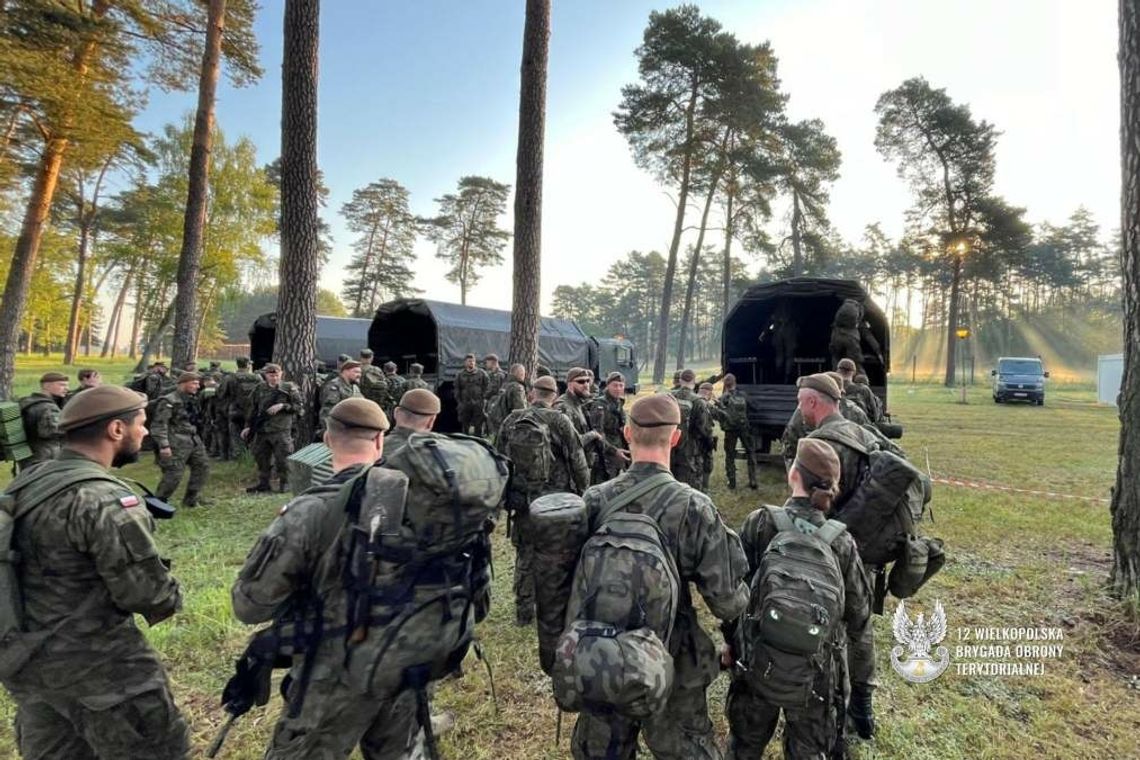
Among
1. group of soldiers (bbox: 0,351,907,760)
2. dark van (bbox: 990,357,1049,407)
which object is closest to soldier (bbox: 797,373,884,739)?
group of soldiers (bbox: 0,351,907,760)

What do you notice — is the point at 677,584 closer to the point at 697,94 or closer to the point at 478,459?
the point at 478,459

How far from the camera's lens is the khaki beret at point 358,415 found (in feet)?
6.85

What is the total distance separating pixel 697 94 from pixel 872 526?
23.6 m

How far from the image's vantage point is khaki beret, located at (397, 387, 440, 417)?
3229 mm

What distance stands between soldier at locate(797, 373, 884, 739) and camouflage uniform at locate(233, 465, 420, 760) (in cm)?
233

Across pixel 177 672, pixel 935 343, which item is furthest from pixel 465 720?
pixel 935 343

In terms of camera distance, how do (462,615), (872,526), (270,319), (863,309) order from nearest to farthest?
(462,615), (872,526), (863,309), (270,319)

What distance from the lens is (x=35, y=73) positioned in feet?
35.5

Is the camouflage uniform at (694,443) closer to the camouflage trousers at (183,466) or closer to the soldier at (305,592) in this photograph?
the soldier at (305,592)

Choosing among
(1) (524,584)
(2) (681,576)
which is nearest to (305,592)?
(2) (681,576)

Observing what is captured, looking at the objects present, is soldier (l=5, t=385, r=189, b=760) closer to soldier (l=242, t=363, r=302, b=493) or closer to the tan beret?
the tan beret

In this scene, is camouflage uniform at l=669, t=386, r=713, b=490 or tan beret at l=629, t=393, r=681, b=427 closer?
tan beret at l=629, t=393, r=681, b=427

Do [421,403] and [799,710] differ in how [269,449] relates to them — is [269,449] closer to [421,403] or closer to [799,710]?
[421,403]

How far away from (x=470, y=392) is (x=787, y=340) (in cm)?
646
